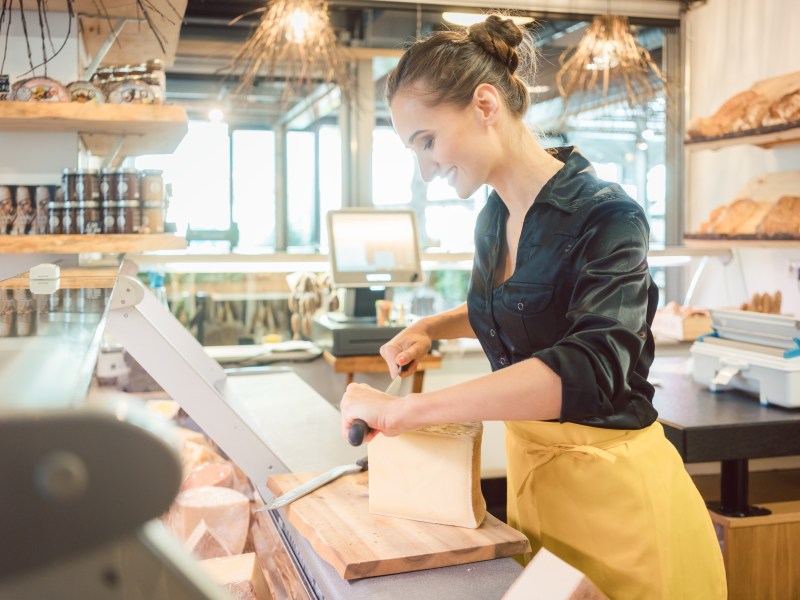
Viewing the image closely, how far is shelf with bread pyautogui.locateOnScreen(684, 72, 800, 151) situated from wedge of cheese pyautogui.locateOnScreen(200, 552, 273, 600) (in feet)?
10.9

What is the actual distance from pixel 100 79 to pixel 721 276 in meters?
3.91

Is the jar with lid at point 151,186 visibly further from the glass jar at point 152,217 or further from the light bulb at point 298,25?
the light bulb at point 298,25

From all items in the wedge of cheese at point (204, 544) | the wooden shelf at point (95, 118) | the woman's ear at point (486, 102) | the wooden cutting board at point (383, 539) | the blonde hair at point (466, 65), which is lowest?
the wedge of cheese at point (204, 544)


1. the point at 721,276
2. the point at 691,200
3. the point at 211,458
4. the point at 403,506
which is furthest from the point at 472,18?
the point at 403,506

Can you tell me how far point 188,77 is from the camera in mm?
7562

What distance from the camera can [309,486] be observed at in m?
1.44

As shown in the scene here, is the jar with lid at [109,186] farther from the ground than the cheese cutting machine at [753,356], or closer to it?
farther from the ground

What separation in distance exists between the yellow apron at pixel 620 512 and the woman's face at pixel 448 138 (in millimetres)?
478

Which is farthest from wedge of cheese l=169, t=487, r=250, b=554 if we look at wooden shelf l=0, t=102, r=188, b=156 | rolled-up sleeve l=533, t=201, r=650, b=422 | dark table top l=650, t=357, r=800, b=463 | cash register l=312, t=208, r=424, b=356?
cash register l=312, t=208, r=424, b=356

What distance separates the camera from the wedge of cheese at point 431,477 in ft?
4.23

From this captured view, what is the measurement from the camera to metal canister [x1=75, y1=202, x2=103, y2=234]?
100 inches

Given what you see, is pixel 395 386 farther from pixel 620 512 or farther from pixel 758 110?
pixel 758 110

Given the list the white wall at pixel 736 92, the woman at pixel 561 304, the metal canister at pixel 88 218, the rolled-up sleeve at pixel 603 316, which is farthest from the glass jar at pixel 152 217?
the white wall at pixel 736 92

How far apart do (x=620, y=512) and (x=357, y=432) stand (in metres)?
0.52
